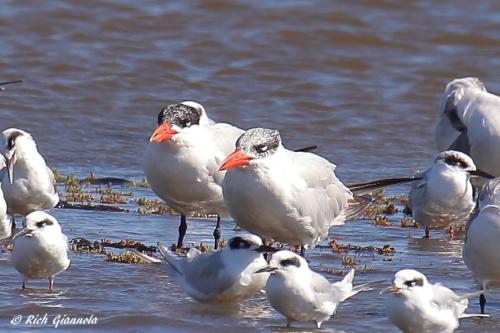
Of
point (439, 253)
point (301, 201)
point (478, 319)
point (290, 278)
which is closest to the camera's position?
point (290, 278)

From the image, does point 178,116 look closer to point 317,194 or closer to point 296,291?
point 317,194

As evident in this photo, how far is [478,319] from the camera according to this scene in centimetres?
771

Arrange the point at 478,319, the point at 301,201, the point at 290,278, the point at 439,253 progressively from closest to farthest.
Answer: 1. the point at 290,278
2. the point at 478,319
3. the point at 301,201
4. the point at 439,253

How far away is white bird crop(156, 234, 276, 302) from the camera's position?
7.68 meters

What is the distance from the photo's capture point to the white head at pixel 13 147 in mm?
9953

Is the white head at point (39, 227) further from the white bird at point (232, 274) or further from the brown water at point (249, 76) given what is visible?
the brown water at point (249, 76)

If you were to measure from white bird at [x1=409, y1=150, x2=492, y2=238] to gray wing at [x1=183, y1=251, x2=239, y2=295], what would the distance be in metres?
2.83

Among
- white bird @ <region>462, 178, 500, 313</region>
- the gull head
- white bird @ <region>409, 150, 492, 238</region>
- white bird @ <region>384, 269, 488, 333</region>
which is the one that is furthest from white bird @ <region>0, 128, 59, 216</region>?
white bird @ <region>384, 269, 488, 333</region>

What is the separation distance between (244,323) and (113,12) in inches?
485

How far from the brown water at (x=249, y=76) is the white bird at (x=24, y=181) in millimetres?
312

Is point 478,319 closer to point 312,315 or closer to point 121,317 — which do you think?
point 312,315

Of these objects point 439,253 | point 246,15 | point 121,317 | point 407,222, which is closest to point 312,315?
point 121,317

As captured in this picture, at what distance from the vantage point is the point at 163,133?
944 centimetres

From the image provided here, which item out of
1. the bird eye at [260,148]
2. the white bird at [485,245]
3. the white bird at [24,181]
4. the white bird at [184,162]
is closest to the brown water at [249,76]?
the white bird at [24,181]
